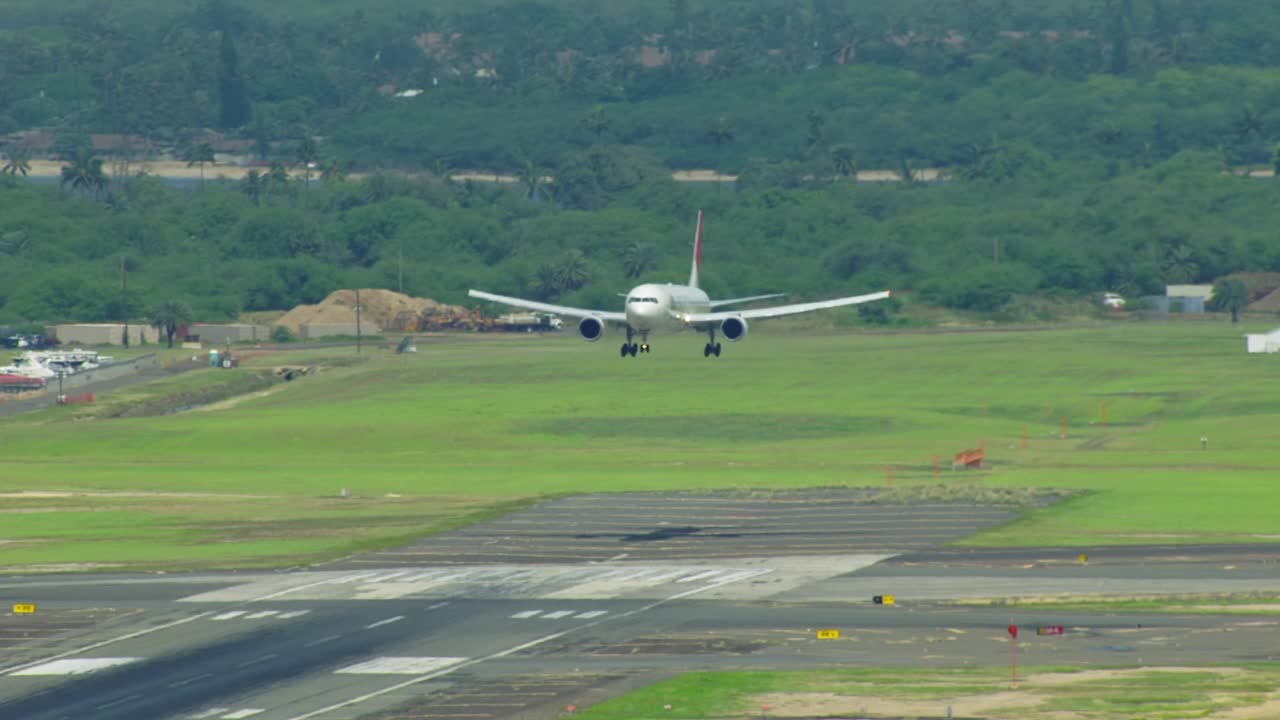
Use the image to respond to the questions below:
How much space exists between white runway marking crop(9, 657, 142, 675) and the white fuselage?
62971mm

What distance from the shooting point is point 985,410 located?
18375 centimetres

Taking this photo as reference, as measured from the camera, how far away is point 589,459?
158 metres

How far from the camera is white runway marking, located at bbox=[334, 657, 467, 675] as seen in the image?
2835 inches

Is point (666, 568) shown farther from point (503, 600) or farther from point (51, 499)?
point (51, 499)

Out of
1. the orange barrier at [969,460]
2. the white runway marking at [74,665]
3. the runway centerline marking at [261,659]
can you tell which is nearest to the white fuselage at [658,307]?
the orange barrier at [969,460]

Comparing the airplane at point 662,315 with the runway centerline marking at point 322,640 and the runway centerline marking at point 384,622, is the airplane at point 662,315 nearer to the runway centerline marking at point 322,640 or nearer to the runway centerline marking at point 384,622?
the runway centerline marking at point 384,622

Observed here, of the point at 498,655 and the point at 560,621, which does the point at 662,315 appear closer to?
the point at 560,621

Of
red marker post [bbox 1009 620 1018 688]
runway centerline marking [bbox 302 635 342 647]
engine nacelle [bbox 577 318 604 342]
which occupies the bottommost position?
runway centerline marking [bbox 302 635 342 647]

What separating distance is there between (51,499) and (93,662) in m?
56.9

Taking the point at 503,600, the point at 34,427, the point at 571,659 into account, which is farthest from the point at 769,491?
the point at 34,427

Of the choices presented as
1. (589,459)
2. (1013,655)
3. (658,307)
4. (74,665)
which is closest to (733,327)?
(658,307)

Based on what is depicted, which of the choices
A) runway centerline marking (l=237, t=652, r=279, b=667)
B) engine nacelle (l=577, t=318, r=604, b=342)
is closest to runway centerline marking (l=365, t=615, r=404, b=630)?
runway centerline marking (l=237, t=652, r=279, b=667)

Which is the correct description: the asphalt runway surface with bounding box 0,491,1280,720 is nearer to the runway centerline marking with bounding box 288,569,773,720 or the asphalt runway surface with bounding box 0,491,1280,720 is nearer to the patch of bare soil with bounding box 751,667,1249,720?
the runway centerline marking with bounding box 288,569,773,720

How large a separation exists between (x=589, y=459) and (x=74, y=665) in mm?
Result: 85818
